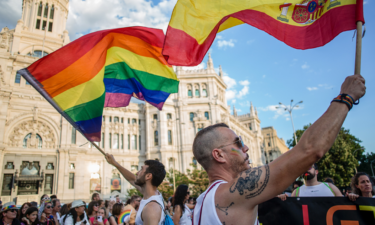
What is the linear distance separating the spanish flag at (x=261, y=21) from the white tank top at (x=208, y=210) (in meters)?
1.96

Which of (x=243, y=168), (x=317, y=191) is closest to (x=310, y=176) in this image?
(x=317, y=191)

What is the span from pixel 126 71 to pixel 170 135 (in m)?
35.7

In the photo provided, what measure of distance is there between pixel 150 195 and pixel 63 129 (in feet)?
108

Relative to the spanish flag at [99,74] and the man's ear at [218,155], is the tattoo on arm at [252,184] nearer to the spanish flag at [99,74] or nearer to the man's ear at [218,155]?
the man's ear at [218,155]

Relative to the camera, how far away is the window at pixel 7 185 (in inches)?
1101

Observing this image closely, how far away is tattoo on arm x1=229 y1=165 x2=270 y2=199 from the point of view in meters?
1.56

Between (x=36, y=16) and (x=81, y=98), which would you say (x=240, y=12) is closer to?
(x=81, y=98)

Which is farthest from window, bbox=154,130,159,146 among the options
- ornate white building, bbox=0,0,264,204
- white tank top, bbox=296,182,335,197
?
white tank top, bbox=296,182,335,197

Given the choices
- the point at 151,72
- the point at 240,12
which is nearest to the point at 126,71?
the point at 151,72

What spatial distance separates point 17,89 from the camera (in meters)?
31.4

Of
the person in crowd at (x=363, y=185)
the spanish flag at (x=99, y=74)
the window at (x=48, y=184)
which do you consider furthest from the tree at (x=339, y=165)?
the window at (x=48, y=184)

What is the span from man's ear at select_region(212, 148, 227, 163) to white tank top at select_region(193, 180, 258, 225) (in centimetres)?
17

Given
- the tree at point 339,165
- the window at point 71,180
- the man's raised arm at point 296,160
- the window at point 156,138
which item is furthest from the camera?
the window at point 156,138

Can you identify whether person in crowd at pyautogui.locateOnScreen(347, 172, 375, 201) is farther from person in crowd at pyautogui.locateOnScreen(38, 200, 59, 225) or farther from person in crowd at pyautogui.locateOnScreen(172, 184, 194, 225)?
person in crowd at pyautogui.locateOnScreen(38, 200, 59, 225)
